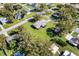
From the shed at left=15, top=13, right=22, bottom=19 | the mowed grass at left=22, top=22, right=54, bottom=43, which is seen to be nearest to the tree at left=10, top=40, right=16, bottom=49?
the mowed grass at left=22, top=22, right=54, bottom=43

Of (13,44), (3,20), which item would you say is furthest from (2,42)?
(3,20)

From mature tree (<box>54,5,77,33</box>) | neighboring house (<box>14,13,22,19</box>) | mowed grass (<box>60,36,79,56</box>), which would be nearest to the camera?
mowed grass (<box>60,36,79,56</box>)

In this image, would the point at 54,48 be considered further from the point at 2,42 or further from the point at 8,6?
the point at 8,6

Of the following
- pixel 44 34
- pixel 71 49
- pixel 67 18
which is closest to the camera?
pixel 71 49

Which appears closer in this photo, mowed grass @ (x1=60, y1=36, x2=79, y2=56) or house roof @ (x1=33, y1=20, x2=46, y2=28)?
mowed grass @ (x1=60, y1=36, x2=79, y2=56)

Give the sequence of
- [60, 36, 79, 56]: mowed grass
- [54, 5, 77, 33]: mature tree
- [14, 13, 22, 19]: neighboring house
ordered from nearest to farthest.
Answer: [60, 36, 79, 56]: mowed grass → [54, 5, 77, 33]: mature tree → [14, 13, 22, 19]: neighboring house

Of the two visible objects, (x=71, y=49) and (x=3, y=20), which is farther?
(x=3, y=20)

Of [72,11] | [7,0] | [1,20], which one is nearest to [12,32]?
[1,20]

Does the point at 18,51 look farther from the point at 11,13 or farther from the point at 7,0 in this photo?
the point at 7,0

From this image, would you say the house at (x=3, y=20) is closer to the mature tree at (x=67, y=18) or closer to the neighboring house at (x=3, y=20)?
the neighboring house at (x=3, y=20)

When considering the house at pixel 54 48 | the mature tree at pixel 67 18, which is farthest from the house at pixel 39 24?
the house at pixel 54 48

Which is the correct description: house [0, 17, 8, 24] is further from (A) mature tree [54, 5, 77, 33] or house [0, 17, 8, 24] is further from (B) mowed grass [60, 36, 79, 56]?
(B) mowed grass [60, 36, 79, 56]
